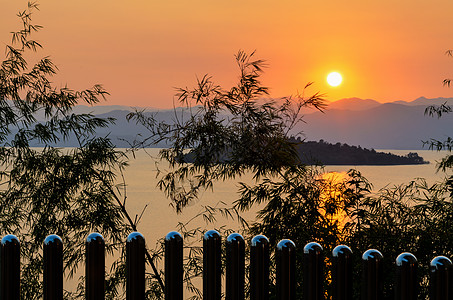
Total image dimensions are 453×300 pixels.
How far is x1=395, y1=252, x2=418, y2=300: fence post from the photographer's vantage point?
7.40ft

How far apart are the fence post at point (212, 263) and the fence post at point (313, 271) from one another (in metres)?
0.36

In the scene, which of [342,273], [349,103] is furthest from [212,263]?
[349,103]

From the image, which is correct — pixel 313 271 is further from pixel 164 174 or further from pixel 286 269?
pixel 164 174

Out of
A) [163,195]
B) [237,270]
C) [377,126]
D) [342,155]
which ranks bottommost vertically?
[237,270]

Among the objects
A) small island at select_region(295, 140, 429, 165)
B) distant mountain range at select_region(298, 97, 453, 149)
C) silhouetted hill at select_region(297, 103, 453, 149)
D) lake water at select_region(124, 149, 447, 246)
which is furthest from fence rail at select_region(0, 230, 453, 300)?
silhouetted hill at select_region(297, 103, 453, 149)

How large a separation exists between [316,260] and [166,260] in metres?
0.60

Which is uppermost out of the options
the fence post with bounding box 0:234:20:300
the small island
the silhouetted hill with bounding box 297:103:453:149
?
the silhouetted hill with bounding box 297:103:453:149

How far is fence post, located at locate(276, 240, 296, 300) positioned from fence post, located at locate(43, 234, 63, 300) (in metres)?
0.88

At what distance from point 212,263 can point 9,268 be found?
2.80 feet

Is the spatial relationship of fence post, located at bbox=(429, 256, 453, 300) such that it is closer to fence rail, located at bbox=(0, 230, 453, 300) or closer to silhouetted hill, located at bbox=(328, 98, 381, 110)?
fence rail, located at bbox=(0, 230, 453, 300)

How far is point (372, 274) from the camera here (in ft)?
7.59

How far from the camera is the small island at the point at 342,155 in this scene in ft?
28.0

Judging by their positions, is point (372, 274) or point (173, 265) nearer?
point (372, 274)

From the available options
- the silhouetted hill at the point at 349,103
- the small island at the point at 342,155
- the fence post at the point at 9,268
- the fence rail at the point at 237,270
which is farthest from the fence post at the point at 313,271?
the silhouetted hill at the point at 349,103
